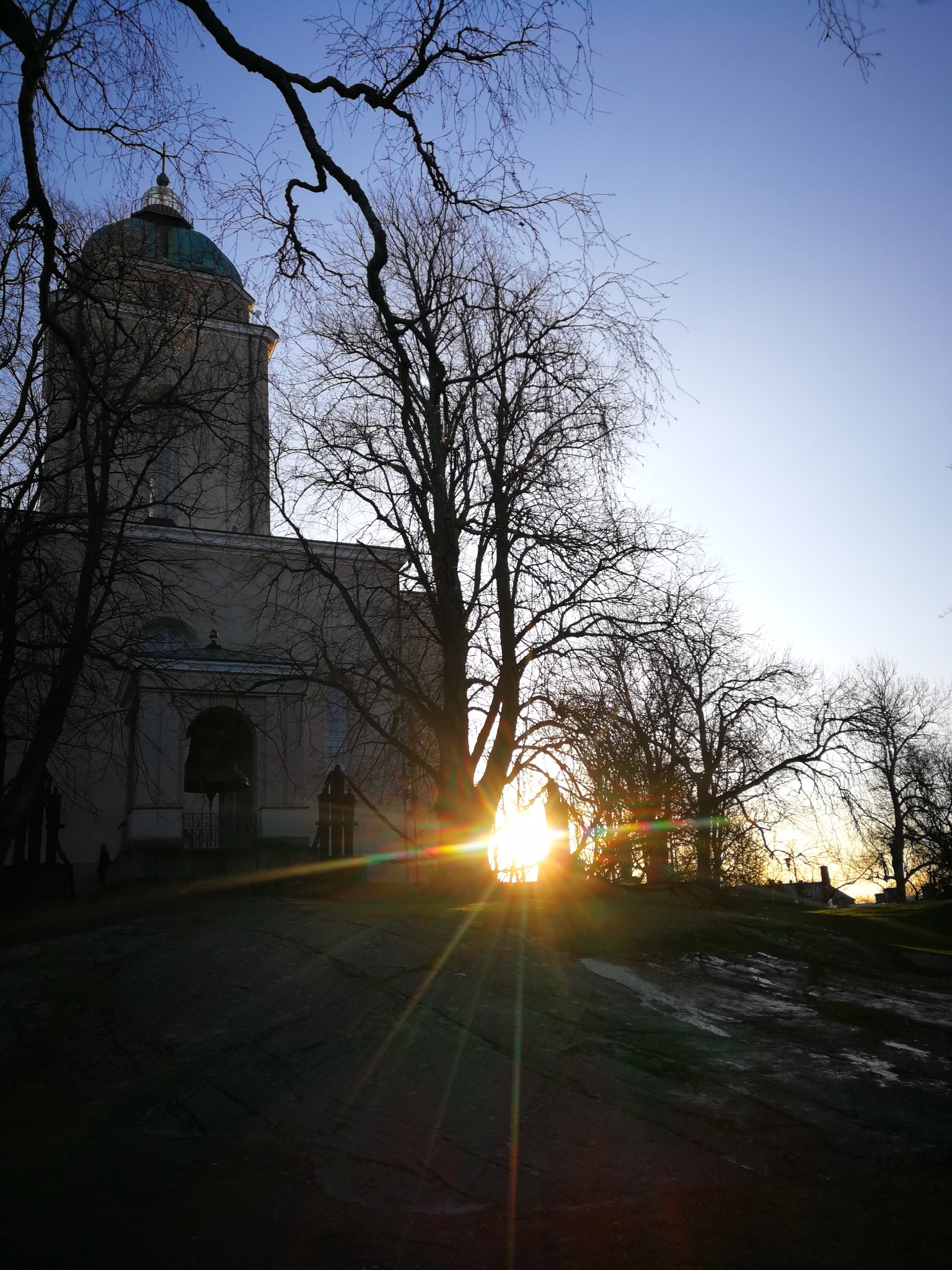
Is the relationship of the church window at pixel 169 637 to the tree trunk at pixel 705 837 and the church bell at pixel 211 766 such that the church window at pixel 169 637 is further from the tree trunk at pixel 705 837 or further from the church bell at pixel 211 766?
the tree trunk at pixel 705 837

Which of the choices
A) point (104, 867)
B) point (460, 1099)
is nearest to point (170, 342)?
point (460, 1099)

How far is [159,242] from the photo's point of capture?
10.1 meters

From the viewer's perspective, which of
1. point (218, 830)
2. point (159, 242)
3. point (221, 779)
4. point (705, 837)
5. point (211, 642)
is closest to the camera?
point (159, 242)

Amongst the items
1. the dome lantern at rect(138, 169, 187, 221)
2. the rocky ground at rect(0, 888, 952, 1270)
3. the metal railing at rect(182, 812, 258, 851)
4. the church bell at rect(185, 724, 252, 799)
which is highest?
the dome lantern at rect(138, 169, 187, 221)

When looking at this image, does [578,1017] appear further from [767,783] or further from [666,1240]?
[767,783]

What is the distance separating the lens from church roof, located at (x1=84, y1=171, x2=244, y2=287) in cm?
825

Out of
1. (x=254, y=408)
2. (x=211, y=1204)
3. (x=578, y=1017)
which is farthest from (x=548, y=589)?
(x=211, y=1204)

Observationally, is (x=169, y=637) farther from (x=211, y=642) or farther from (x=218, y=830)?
(x=218, y=830)

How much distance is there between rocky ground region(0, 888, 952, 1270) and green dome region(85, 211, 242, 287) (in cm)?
596

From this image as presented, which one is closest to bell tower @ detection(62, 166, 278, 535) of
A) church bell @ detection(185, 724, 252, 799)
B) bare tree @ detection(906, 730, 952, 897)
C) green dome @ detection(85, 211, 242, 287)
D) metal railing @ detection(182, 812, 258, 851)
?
green dome @ detection(85, 211, 242, 287)

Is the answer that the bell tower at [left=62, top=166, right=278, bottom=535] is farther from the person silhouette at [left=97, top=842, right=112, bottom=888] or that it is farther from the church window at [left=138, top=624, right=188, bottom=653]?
the church window at [left=138, top=624, right=188, bottom=653]

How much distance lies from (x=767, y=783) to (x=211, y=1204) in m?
19.2

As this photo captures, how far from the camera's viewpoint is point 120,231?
1035 centimetres

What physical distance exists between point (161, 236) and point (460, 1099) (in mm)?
8243
